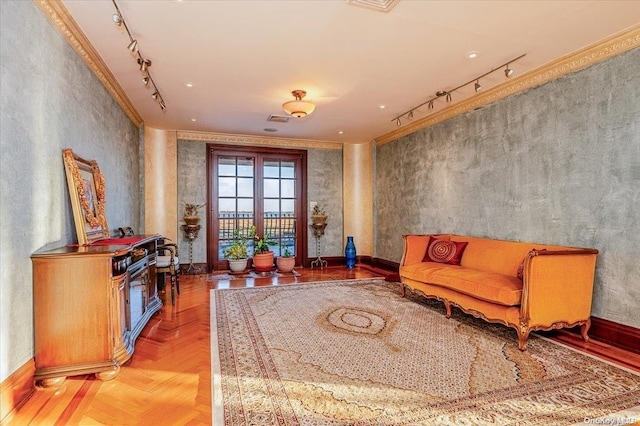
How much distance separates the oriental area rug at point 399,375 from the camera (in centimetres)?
193

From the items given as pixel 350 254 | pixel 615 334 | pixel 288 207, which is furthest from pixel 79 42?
pixel 350 254

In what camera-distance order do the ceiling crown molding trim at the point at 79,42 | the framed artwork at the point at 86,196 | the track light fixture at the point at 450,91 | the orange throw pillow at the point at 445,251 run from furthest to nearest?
the orange throw pillow at the point at 445,251 → the track light fixture at the point at 450,91 → the framed artwork at the point at 86,196 → the ceiling crown molding trim at the point at 79,42

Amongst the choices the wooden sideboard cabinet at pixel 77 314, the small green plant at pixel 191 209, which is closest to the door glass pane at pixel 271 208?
the small green plant at pixel 191 209

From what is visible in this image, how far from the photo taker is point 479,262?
160 inches

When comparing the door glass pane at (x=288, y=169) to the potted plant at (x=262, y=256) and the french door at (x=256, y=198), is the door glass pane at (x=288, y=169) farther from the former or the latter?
the potted plant at (x=262, y=256)

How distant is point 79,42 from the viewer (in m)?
2.99

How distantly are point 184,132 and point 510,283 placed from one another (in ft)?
19.7

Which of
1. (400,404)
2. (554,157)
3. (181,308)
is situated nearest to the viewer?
(400,404)

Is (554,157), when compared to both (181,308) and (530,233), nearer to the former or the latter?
(530,233)

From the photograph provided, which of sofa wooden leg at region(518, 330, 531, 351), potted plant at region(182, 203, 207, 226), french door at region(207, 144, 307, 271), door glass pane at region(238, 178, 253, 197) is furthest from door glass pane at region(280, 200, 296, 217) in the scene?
sofa wooden leg at region(518, 330, 531, 351)

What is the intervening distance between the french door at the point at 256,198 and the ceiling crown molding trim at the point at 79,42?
8.31ft

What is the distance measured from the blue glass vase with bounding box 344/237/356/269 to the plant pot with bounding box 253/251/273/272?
1.71 m

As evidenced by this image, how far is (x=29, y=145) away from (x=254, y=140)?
15.8ft

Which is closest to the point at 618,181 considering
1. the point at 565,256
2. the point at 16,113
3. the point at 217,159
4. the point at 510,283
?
the point at 565,256
